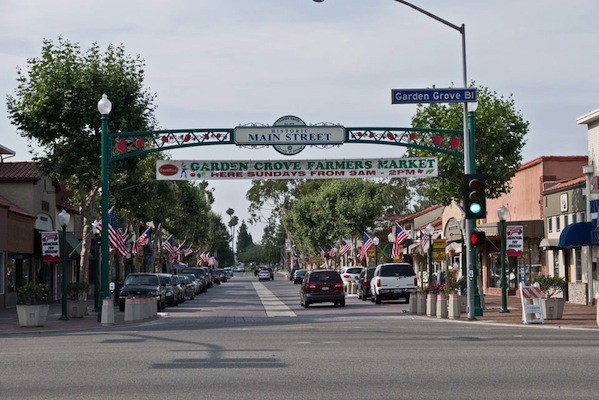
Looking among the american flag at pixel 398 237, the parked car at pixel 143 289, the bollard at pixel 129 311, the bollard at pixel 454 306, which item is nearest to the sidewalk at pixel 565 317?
the bollard at pixel 454 306

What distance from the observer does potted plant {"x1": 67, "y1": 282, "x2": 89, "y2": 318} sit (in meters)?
36.7

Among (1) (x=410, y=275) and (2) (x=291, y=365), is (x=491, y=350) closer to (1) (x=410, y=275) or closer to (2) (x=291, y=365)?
(2) (x=291, y=365)

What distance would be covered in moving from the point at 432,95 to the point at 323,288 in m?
14.8

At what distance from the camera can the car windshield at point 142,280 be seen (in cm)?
4266

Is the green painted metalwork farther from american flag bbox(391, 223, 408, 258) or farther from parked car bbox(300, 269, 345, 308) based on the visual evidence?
american flag bbox(391, 223, 408, 258)

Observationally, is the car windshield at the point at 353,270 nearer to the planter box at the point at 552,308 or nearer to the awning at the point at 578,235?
the awning at the point at 578,235

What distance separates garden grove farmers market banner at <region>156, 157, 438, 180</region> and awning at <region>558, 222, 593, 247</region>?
636cm

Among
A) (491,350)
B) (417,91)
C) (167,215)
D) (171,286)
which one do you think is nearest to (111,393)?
(491,350)

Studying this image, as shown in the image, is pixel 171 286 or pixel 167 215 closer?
pixel 171 286

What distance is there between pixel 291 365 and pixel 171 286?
3068cm

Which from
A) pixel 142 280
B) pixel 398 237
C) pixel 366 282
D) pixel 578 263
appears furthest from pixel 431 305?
pixel 398 237

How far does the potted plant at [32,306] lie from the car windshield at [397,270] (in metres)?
18.8

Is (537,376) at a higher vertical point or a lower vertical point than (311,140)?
lower

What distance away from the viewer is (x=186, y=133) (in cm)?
3578
